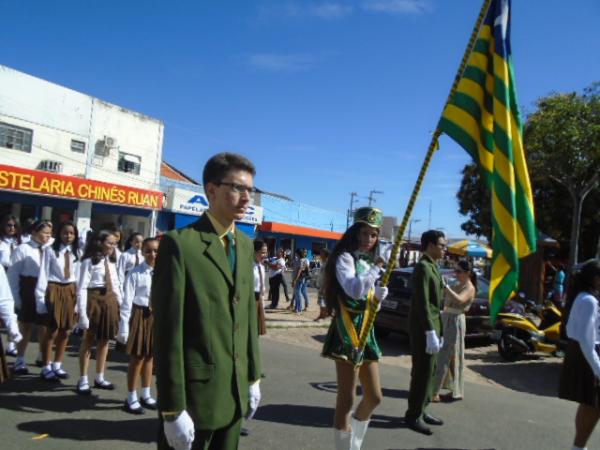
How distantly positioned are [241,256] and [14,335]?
2221 mm

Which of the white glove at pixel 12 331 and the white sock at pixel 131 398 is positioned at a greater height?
the white glove at pixel 12 331

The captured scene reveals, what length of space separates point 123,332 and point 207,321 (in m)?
3.19

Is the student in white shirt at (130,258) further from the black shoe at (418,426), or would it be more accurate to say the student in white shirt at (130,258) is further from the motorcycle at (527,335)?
the motorcycle at (527,335)

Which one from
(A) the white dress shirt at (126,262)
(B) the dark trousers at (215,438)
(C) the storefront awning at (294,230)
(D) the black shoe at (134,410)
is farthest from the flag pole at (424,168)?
(C) the storefront awning at (294,230)

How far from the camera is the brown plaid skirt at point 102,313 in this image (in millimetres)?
5629

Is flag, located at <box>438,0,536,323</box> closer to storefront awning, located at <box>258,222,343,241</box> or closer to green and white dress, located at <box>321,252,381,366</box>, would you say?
green and white dress, located at <box>321,252,381,366</box>

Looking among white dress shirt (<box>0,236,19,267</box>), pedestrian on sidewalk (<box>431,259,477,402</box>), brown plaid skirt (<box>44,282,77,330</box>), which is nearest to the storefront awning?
white dress shirt (<box>0,236,19,267</box>)

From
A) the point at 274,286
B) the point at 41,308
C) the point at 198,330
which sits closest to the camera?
the point at 198,330

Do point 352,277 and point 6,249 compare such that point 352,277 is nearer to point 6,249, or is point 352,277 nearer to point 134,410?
point 134,410

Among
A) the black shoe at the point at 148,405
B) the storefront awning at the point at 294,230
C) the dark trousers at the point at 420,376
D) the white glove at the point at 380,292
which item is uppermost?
the storefront awning at the point at 294,230

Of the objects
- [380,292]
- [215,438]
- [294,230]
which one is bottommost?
[215,438]

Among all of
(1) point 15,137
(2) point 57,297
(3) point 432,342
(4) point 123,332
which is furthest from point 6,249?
(1) point 15,137

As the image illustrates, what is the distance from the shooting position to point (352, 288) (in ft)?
12.7

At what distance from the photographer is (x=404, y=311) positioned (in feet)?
31.9
